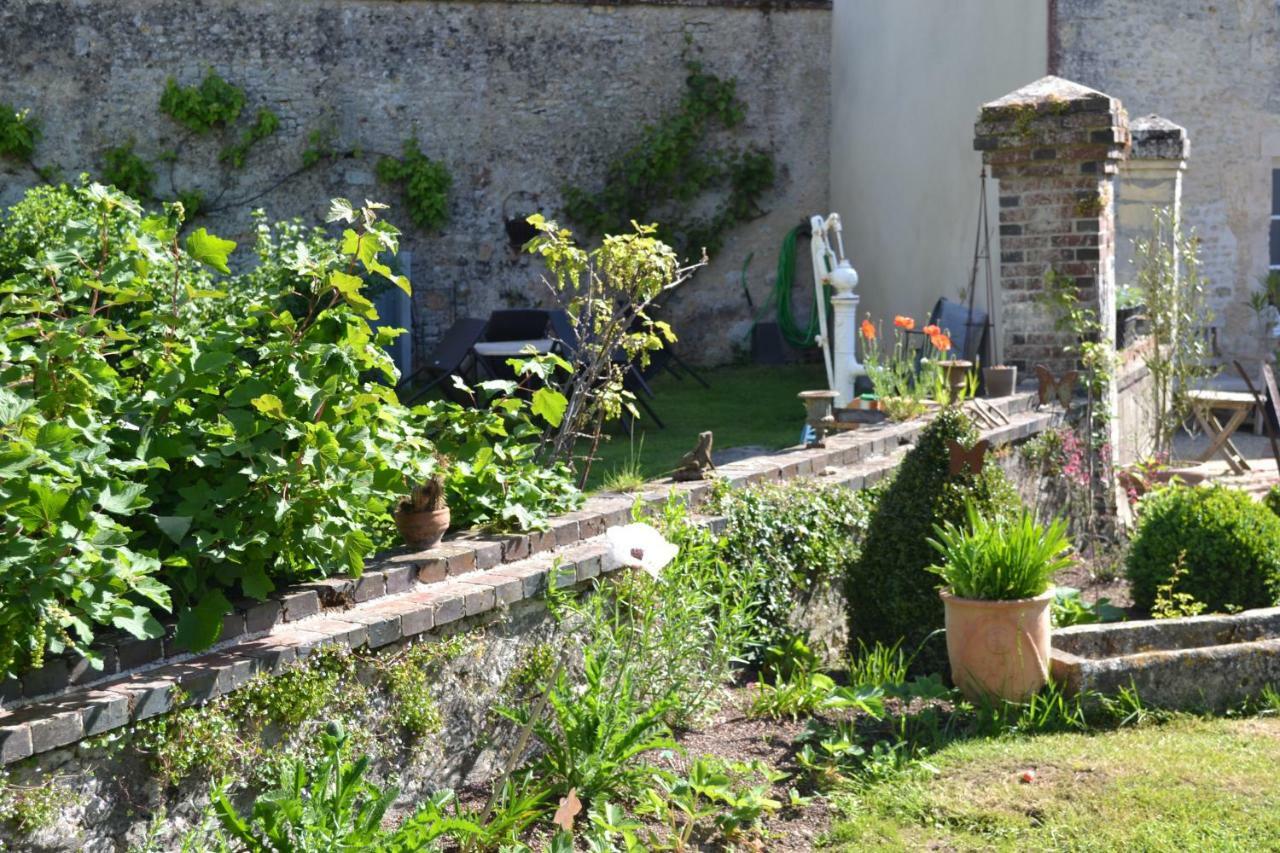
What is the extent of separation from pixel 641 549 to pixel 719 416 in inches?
310

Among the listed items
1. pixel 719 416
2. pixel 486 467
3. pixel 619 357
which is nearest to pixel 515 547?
pixel 486 467

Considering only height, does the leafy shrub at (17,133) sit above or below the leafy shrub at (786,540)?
above

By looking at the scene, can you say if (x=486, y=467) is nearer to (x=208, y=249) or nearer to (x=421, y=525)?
(x=421, y=525)

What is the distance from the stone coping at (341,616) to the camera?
2.67 meters

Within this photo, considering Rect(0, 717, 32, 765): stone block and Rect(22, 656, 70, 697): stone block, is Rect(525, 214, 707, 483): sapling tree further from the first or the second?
Rect(0, 717, 32, 765): stone block

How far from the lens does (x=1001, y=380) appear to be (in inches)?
271

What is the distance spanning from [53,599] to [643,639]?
1.64 metres

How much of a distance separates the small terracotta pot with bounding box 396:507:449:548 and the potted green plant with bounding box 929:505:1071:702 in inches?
61.2

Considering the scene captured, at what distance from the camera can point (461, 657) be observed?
11.7 ft

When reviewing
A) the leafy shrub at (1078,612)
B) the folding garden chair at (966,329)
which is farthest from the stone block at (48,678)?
the folding garden chair at (966,329)

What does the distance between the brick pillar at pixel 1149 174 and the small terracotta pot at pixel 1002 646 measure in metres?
5.08

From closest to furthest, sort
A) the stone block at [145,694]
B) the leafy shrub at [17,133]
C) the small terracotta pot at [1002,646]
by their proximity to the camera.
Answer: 1. the stone block at [145,694]
2. the small terracotta pot at [1002,646]
3. the leafy shrub at [17,133]

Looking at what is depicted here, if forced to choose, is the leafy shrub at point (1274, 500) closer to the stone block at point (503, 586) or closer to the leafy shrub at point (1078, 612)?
the leafy shrub at point (1078, 612)

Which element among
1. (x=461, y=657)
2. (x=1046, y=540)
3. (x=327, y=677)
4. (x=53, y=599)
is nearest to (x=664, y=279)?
(x=1046, y=540)
